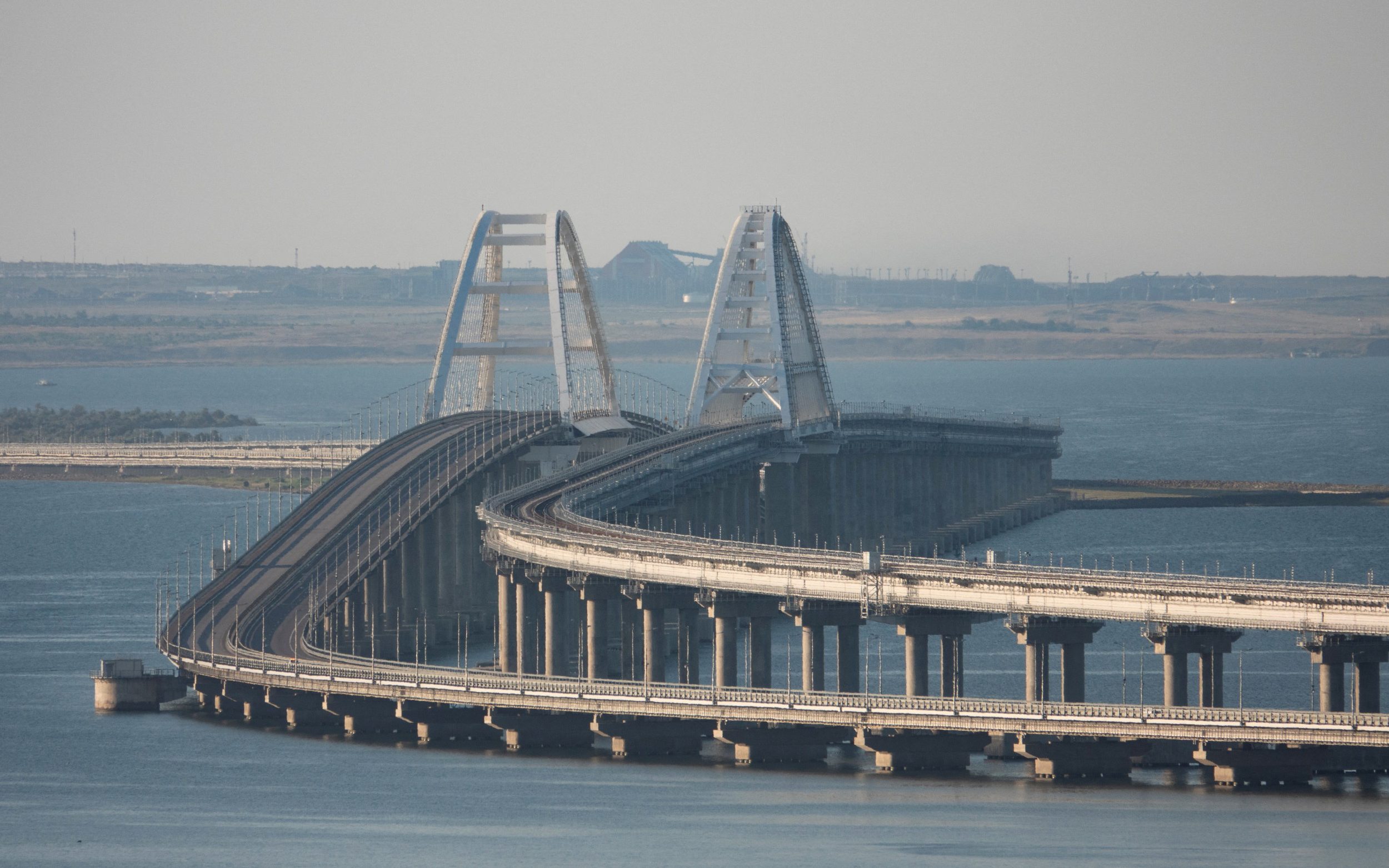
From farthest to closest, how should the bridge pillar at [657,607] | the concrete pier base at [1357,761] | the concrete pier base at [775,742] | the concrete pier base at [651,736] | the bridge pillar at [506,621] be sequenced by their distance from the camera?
the bridge pillar at [506,621] < the bridge pillar at [657,607] < the concrete pier base at [651,736] < the concrete pier base at [775,742] < the concrete pier base at [1357,761]

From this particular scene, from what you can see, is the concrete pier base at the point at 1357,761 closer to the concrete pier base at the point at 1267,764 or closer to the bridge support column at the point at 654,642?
the concrete pier base at the point at 1267,764

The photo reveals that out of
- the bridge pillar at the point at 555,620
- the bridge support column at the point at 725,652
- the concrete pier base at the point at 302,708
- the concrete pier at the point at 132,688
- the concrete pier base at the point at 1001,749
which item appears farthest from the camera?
the bridge pillar at the point at 555,620

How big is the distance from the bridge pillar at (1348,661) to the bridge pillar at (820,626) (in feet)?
68.8

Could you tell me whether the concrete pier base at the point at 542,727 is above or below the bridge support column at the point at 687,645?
below

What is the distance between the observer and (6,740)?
4680 inches

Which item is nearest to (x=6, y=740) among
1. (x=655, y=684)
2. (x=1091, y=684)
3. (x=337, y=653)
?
(x=337, y=653)

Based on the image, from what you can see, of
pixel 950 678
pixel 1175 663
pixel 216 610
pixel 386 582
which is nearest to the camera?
pixel 1175 663

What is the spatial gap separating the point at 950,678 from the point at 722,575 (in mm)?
12183

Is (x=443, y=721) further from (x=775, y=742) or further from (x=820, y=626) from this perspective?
(x=820, y=626)

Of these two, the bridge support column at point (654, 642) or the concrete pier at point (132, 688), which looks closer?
the bridge support column at point (654, 642)

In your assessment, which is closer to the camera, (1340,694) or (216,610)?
(1340,694)

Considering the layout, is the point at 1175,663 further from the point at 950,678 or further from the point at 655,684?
the point at 655,684

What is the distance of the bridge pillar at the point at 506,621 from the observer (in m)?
134

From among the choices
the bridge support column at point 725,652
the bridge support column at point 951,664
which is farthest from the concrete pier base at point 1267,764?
the bridge support column at point 725,652
